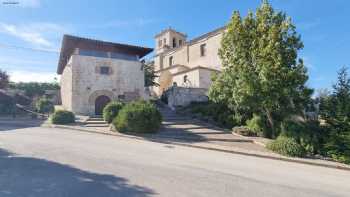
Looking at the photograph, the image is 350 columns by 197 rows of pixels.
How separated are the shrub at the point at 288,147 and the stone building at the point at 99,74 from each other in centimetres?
1383

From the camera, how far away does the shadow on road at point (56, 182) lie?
4.64m

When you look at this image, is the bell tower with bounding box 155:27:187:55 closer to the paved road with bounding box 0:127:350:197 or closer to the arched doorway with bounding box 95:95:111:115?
the arched doorway with bounding box 95:95:111:115

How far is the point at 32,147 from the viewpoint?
884 cm

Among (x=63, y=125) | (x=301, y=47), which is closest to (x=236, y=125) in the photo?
(x=301, y=47)

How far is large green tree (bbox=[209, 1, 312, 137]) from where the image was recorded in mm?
10406

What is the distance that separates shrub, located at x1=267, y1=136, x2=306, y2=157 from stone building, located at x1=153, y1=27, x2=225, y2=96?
14200 millimetres

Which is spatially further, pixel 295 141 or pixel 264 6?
pixel 264 6

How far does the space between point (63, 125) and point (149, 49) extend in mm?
10754

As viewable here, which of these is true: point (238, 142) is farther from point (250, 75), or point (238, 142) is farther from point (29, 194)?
point (29, 194)

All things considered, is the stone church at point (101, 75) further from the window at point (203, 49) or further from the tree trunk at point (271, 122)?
the window at point (203, 49)

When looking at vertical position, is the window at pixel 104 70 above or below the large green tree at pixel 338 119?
above

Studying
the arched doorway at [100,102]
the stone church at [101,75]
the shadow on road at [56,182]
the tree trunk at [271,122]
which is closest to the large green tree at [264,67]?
the tree trunk at [271,122]

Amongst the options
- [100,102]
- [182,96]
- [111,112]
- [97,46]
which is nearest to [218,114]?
[182,96]

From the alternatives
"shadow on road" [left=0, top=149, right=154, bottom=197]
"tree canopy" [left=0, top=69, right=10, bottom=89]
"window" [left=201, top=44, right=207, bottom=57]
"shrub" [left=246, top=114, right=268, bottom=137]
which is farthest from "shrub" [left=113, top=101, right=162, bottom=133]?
"tree canopy" [left=0, top=69, right=10, bottom=89]
